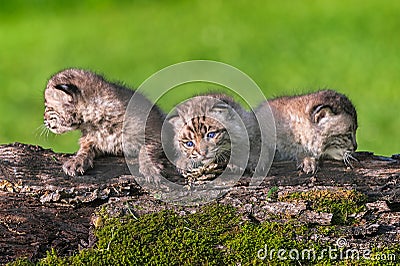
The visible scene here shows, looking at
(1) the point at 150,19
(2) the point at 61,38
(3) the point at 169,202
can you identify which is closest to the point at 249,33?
(1) the point at 150,19

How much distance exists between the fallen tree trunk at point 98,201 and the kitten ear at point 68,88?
89cm

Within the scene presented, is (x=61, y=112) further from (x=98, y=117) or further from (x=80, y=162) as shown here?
(x=80, y=162)

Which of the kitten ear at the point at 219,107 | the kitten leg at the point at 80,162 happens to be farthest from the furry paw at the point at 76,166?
the kitten ear at the point at 219,107

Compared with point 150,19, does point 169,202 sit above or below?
below

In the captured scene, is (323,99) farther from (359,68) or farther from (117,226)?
(359,68)

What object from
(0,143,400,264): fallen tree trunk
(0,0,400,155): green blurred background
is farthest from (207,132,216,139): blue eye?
(0,0,400,155): green blurred background

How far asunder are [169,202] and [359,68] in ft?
46.8

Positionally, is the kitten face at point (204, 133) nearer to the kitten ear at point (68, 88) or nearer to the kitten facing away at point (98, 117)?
the kitten facing away at point (98, 117)

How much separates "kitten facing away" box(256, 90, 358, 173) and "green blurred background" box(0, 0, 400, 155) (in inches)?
303

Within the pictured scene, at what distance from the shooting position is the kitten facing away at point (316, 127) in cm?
824

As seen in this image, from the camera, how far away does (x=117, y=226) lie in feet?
21.4

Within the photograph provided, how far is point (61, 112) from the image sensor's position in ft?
26.5

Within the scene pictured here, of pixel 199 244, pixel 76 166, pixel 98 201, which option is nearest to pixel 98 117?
pixel 76 166

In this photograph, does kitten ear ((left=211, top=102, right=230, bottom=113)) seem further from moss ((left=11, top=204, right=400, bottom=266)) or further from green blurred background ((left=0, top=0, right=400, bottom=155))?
green blurred background ((left=0, top=0, right=400, bottom=155))
